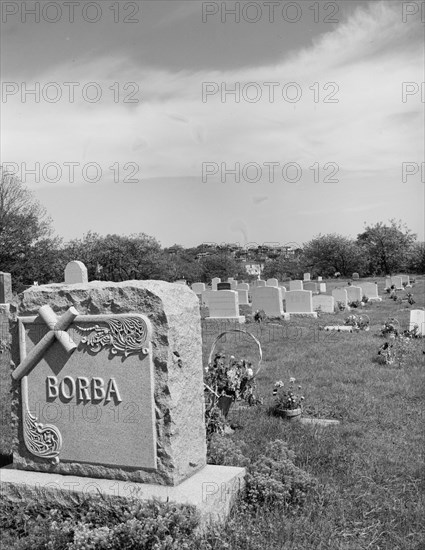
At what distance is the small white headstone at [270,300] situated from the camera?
63.5ft

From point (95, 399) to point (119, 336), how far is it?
21.0 inches

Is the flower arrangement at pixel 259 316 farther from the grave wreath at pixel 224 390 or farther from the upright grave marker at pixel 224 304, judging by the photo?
the grave wreath at pixel 224 390

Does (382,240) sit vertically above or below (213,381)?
above

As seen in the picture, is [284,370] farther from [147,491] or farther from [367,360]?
[147,491]

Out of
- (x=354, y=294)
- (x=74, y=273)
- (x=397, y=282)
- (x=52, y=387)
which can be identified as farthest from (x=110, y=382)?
(x=397, y=282)

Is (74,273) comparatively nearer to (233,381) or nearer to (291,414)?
(233,381)

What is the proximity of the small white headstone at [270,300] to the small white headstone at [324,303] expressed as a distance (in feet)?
9.56

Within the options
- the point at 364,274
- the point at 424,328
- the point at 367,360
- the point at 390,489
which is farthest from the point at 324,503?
the point at 364,274

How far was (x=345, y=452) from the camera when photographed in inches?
219

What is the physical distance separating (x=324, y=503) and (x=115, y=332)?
6.69 ft

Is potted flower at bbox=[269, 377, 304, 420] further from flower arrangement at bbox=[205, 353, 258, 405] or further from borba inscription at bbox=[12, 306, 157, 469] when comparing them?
borba inscription at bbox=[12, 306, 157, 469]

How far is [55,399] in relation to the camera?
4410 mm

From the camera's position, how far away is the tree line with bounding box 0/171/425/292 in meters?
39.6

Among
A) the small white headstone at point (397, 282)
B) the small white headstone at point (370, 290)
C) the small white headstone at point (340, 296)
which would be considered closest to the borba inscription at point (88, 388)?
the small white headstone at point (340, 296)
